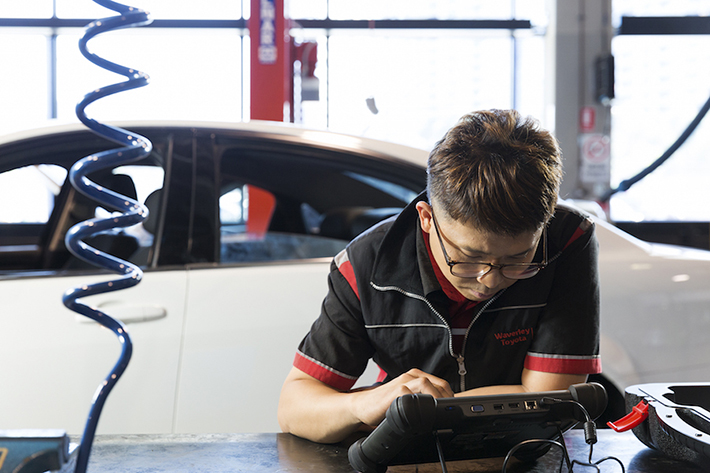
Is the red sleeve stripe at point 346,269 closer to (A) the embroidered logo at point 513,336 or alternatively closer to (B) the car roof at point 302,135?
(A) the embroidered logo at point 513,336

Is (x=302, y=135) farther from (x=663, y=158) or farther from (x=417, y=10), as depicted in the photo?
(x=663, y=158)

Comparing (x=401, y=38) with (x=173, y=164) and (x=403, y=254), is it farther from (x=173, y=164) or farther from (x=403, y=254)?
(x=403, y=254)

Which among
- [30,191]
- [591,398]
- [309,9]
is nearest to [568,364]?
[591,398]

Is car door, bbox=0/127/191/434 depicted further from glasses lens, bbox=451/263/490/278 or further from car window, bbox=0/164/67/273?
glasses lens, bbox=451/263/490/278

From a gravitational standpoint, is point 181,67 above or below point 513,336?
above

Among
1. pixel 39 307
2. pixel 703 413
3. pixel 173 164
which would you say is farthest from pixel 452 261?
pixel 39 307

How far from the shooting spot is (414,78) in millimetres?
6844

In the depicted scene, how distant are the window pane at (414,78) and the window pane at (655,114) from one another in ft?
4.48

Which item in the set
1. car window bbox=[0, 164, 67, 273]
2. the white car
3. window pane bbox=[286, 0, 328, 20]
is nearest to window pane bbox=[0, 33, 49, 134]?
window pane bbox=[286, 0, 328, 20]

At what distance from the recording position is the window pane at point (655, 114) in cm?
692

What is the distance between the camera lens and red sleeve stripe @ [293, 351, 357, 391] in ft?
3.92

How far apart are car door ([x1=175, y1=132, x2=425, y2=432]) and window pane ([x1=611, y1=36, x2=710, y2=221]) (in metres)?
5.75

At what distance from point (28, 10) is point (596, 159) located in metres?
6.20

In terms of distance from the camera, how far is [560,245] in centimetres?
118
